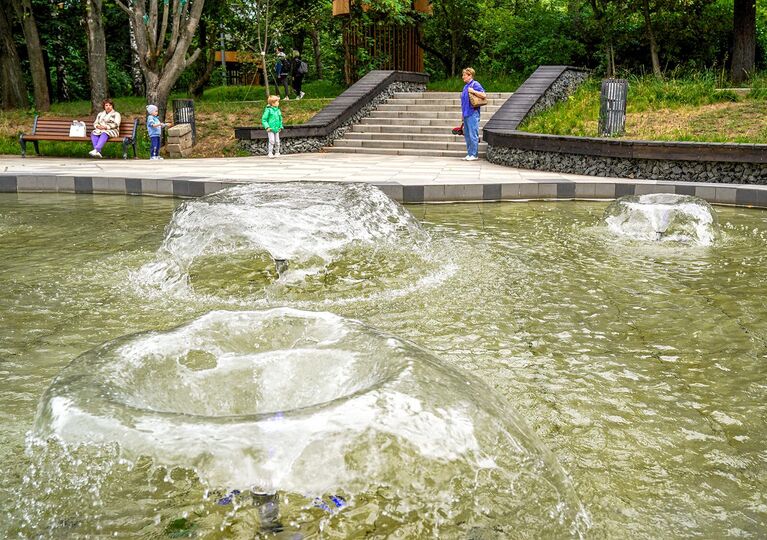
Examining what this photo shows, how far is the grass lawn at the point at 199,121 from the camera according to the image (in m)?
18.1

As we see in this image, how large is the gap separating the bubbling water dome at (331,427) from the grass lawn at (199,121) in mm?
15102

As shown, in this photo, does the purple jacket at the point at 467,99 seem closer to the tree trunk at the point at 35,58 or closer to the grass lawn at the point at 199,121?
the grass lawn at the point at 199,121

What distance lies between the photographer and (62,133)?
17547 mm

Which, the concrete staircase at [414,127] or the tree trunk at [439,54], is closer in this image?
the concrete staircase at [414,127]

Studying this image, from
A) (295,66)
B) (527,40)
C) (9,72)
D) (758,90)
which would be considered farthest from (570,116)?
(9,72)

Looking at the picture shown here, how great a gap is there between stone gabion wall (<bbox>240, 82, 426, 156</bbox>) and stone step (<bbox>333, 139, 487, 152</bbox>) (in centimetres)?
37

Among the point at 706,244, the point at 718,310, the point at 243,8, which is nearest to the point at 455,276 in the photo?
the point at 718,310

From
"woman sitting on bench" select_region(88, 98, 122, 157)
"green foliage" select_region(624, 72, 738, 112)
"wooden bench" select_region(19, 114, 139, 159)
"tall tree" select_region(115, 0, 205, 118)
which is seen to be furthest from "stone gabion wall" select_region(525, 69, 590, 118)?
"woman sitting on bench" select_region(88, 98, 122, 157)

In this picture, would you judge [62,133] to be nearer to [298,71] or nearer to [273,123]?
[273,123]

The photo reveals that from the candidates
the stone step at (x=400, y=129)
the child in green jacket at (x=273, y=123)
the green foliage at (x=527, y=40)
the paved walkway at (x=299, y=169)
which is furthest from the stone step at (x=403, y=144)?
the green foliage at (x=527, y=40)

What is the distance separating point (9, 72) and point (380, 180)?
1535cm

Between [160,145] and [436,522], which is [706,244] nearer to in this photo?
[436,522]

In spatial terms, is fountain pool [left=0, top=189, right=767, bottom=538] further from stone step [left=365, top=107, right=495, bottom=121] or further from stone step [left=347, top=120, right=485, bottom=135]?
stone step [left=365, top=107, right=495, bottom=121]

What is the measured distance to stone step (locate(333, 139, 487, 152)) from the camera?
60.6 ft
